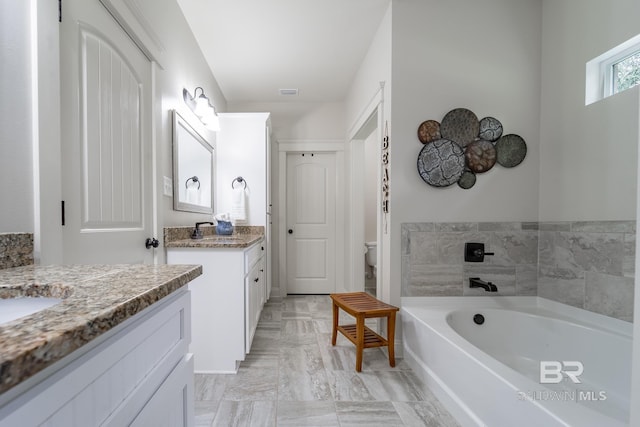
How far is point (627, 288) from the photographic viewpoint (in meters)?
1.50

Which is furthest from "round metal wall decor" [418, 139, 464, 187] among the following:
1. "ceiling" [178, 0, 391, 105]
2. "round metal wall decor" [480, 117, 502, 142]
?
"ceiling" [178, 0, 391, 105]

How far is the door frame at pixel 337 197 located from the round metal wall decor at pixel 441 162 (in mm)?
1759

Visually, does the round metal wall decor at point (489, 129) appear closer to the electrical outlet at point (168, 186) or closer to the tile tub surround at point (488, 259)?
the tile tub surround at point (488, 259)

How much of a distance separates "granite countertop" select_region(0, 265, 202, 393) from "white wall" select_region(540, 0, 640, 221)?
214 cm

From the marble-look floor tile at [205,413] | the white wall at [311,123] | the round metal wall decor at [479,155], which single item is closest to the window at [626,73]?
the round metal wall decor at [479,155]

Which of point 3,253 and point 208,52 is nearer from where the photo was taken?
point 3,253

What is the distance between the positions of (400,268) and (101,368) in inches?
71.8

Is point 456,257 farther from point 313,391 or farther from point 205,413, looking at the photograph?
point 205,413

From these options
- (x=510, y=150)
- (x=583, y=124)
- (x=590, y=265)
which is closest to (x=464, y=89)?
(x=510, y=150)

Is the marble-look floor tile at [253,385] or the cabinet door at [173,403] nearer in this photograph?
the cabinet door at [173,403]

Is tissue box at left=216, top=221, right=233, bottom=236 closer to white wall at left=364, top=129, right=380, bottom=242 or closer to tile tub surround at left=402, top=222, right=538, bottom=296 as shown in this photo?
tile tub surround at left=402, top=222, right=538, bottom=296

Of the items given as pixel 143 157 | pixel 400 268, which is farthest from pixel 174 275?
pixel 400 268

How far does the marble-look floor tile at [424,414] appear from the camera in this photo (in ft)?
4.55

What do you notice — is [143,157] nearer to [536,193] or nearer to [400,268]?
[400,268]
